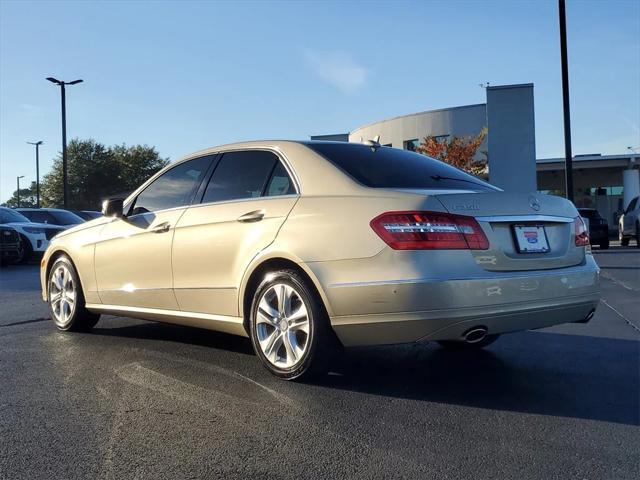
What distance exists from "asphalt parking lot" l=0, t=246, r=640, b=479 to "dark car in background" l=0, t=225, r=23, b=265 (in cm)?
1161

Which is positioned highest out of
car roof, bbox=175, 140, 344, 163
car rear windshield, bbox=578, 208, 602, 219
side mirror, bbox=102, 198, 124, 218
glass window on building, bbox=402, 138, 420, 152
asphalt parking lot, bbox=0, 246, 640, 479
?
glass window on building, bbox=402, 138, 420, 152

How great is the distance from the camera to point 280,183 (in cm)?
457

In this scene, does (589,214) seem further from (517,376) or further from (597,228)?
(517,376)

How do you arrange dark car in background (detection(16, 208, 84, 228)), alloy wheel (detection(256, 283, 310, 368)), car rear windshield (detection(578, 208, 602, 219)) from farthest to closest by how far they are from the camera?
car rear windshield (detection(578, 208, 602, 219)) → dark car in background (detection(16, 208, 84, 228)) → alloy wheel (detection(256, 283, 310, 368))

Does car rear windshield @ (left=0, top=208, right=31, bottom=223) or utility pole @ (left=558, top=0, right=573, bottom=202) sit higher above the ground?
utility pole @ (left=558, top=0, right=573, bottom=202)

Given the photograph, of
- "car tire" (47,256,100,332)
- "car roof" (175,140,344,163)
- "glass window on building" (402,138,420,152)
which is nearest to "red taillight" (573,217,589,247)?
"car roof" (175,140,344,163)

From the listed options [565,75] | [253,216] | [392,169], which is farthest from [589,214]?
[253,216]

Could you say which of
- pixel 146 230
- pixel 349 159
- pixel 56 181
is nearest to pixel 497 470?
pixel 349 159

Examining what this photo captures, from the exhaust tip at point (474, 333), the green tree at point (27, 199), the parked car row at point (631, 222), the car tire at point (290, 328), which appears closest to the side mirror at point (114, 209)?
the car tire at point (290, 328)

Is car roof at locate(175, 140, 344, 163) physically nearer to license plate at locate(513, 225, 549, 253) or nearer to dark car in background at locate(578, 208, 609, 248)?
license plate at locate(513, 225, 549, 253)

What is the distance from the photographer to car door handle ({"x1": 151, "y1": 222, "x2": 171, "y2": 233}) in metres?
5.19

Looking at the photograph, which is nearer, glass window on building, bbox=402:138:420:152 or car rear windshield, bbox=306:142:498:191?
car rear windshield, bbox=306:142:498:191

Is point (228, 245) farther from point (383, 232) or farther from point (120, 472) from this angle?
point (120, 472)

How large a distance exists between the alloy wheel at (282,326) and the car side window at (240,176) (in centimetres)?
83
